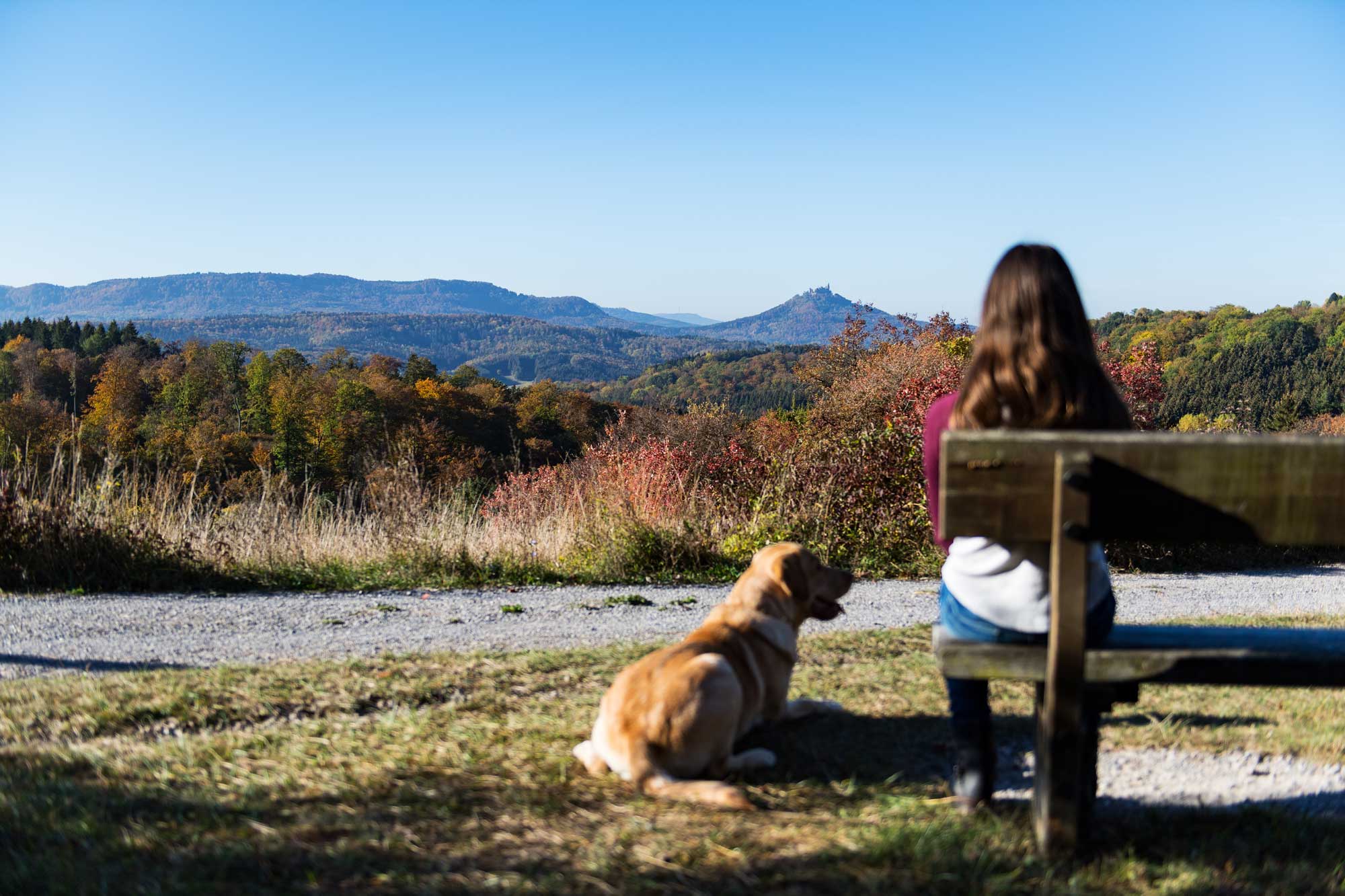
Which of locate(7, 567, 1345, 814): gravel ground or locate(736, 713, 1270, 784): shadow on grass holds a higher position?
locate(736, 713, 1270, 784): shadow on grass

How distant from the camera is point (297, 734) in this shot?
3.80 meters

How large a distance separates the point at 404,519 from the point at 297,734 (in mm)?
5750

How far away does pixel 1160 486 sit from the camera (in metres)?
2.35

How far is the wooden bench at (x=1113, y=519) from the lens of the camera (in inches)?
91.0

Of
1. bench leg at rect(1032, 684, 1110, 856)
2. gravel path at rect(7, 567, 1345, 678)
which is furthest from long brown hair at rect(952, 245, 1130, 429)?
gravel path at rect(7, 567, 1345, 678)

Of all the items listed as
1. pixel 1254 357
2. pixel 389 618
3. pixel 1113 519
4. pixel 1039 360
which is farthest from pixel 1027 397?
pixel 1254 357

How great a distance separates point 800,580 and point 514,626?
3.40 meters

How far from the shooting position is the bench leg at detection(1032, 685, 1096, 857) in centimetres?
254

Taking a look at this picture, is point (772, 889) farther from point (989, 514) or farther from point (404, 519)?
point (404, 519)

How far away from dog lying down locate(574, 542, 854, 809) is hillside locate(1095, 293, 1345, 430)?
39606 mm

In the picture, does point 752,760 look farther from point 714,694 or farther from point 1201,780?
point 1201,780

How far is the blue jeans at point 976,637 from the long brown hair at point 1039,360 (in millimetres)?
556

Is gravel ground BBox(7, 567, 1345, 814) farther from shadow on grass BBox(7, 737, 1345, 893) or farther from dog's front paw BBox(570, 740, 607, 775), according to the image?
dog's front paw BBox(570, 740, 607, 775)

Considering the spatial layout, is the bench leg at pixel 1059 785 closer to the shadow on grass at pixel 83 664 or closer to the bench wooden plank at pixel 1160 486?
the bench wooden plank at pixel 1160 486
